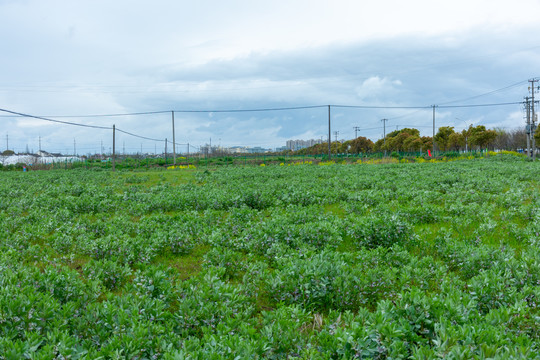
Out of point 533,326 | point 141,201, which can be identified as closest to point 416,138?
point 141,201

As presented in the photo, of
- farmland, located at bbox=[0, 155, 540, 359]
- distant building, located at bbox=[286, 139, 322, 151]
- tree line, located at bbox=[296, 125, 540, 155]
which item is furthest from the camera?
distant building, located at bbox=[286, 139, 322, 151]

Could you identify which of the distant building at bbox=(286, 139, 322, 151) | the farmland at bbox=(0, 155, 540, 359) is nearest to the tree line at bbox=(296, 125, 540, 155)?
the distant building at bbox=(286, 139, 322, 151)

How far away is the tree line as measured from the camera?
7492cm

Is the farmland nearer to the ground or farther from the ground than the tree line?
nearer to the ground

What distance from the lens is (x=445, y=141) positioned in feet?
282

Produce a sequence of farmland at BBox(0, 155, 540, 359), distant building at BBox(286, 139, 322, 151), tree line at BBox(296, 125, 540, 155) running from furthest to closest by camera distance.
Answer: distant building at BBox(286, 139, 322, 151)
tree line at BBox(296, 125, 540, 155)
farmland at BBox(0, 155, 540, 359)

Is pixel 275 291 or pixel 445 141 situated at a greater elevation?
pixel 445 141

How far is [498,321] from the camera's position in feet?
12.4

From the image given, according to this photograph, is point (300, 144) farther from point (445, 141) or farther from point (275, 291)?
point (275, 291)

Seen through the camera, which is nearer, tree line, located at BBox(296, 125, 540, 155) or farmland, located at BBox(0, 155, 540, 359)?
→ farmland, located at BBox(0, 155, 540, 359)

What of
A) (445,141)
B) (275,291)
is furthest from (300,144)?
(275,291)

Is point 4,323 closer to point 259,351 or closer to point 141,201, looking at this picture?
point 259,351

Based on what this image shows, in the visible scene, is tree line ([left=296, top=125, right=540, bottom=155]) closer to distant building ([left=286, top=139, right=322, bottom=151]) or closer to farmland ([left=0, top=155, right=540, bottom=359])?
distant building ([left=286, top=139, right=322, bottom=151])

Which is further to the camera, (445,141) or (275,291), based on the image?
(445,141)
